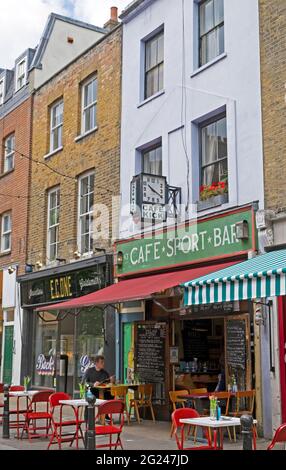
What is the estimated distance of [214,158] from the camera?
41.9ft

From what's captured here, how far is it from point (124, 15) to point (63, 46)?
21.1ft

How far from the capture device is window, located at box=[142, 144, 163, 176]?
14398 millimetres

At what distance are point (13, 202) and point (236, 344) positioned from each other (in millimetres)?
11720

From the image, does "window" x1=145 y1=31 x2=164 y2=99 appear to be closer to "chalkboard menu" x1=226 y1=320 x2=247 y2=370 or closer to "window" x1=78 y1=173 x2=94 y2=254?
"window" x1=78 y1=173 x2=94 y2=254

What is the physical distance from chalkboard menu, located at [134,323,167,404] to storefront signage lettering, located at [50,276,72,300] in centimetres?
343

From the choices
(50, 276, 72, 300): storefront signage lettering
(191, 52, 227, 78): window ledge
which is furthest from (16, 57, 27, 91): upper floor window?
(191, 52, 227, 78): window ledge

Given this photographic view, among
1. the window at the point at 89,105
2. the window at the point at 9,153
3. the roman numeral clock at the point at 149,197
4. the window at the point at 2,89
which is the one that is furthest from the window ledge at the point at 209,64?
the window at the point at 2,89

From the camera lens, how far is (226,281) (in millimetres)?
9133

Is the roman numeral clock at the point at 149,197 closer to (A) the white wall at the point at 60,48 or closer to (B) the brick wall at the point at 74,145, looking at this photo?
(B) the brick wall at the point at 74,145

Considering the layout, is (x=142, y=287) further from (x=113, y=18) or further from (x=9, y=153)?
(x=113, y=18)
